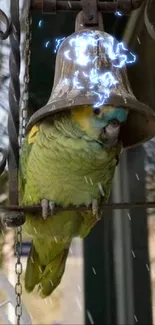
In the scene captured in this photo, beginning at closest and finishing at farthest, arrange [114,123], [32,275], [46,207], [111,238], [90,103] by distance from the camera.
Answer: [90,103], [114,123], [46,207], [32,275], [111,238]

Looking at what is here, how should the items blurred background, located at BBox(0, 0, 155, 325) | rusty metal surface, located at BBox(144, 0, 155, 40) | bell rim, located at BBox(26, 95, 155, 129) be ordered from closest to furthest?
bell rim, located at BBox(26, 95, 155, 129), rusty metal surface, located at BBox(144, 0, 155, 40), blurred background, located at BBox(0, 0, 155, 325)

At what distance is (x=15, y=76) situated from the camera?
2.74ft

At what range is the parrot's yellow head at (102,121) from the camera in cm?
87

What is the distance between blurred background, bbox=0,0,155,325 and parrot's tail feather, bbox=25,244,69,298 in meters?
0.48

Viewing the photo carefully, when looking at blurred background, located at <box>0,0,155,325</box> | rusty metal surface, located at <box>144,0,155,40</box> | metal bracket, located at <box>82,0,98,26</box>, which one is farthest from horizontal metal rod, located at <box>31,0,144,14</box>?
blurred background, located at <box>0,0,155,325</box>

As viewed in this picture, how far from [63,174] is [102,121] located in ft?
0.59

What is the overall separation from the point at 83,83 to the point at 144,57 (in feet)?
3.45

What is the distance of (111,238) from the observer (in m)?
1.90

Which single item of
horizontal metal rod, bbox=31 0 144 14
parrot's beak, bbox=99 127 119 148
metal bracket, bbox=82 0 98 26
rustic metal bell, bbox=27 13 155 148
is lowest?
parrot's beak, bbox=99 127 119 148

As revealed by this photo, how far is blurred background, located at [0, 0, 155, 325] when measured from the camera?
1.76 metres

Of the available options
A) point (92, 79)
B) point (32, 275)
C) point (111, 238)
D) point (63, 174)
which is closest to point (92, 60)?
point (92, 79)

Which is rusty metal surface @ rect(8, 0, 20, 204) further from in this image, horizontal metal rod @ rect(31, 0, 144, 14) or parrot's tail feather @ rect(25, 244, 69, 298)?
parrot's tail feather @ rect(25, 244, 69, 298)

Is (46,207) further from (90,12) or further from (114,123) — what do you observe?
(90,12)

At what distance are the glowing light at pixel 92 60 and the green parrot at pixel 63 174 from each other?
0.20ft
